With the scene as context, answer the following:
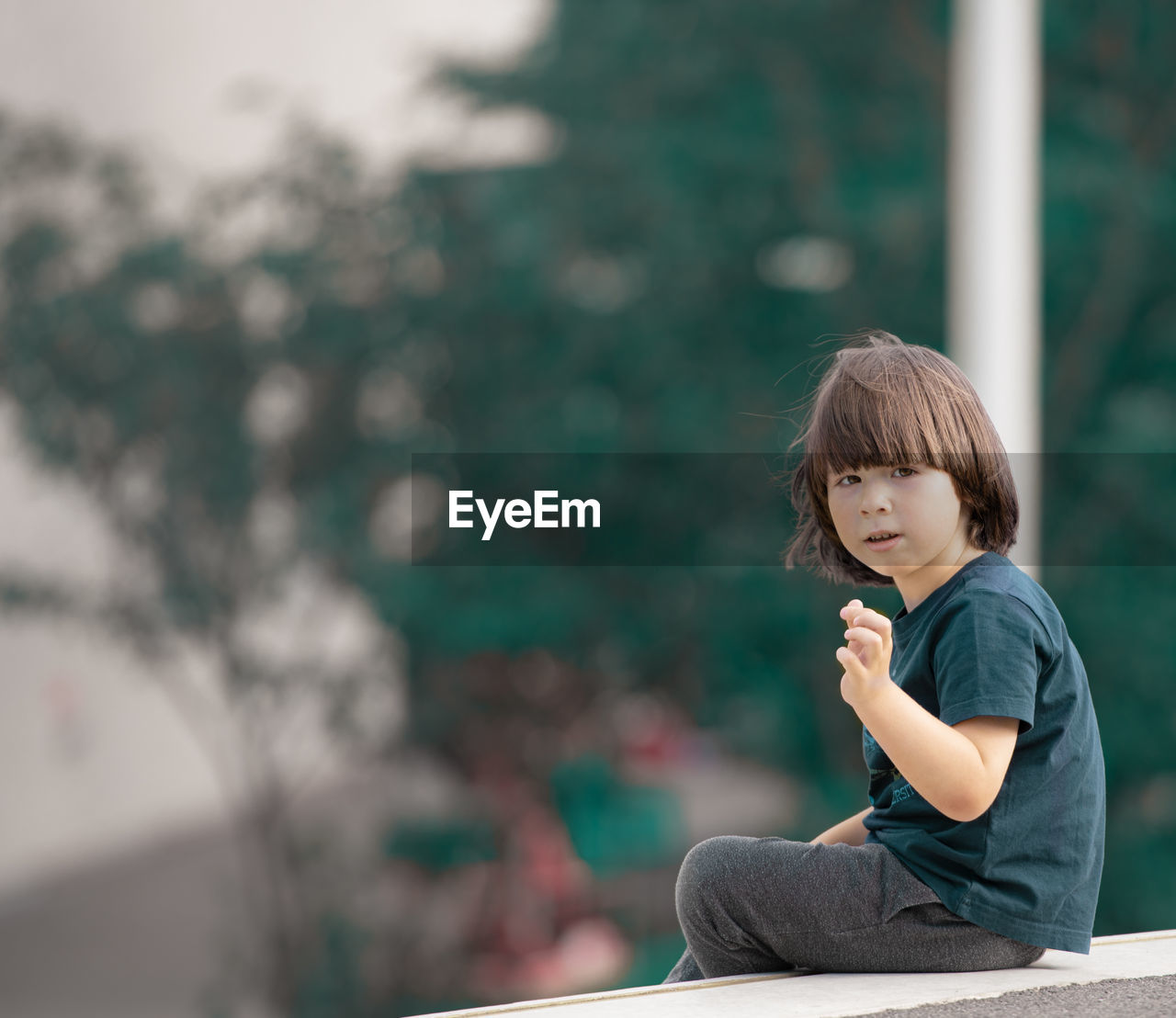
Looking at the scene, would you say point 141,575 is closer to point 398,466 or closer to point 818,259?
point 398,466

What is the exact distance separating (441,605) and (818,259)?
1.13 meters

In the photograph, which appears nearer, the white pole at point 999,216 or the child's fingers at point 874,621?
the child's fingers at point 874,621

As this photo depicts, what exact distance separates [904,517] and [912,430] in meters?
0.05

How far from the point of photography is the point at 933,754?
2.06 ft

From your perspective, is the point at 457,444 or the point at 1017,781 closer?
the point at 1017,781

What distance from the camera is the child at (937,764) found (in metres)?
0.66

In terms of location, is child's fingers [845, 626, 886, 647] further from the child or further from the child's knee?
the child's knee

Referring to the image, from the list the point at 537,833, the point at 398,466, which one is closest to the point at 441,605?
the point at 398,466

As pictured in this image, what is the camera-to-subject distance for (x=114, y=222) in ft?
9.09

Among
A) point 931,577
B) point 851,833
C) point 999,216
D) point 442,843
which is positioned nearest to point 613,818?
point 442,843
